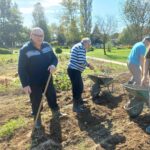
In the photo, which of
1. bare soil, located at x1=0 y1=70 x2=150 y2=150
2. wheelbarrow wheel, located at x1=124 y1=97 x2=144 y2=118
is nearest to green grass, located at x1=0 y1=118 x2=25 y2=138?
bare soil, located at x1=0 y1=70 x2=150 y2=150

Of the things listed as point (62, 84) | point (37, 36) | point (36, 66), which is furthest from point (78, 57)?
Answer: point (62, 84)

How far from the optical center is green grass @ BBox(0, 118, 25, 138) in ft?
24.3

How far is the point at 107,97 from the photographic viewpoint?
957 cm

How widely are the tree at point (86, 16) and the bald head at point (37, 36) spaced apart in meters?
45.5

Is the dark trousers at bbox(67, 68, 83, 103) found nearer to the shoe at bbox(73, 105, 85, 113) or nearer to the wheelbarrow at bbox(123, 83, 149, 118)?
the shoe at bbox(73, 105, 85, 113)

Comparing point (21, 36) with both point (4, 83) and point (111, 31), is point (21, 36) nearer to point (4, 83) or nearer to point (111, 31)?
point (111, 31)

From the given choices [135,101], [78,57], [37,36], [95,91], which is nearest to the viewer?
[37,36]

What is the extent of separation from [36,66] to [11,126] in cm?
143

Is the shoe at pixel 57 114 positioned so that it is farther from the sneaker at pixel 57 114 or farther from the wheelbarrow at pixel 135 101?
the wheelbarrow at pixel 135 101

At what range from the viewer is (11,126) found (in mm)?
7754

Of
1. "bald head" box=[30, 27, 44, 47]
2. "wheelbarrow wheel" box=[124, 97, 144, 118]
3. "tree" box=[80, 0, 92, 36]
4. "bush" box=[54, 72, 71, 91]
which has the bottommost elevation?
"bush" box=[54, 72, 71, 91]

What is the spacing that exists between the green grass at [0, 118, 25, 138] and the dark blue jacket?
1.03 m

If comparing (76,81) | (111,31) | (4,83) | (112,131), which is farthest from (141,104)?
(111,31)

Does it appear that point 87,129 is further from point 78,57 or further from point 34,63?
point 78,57
